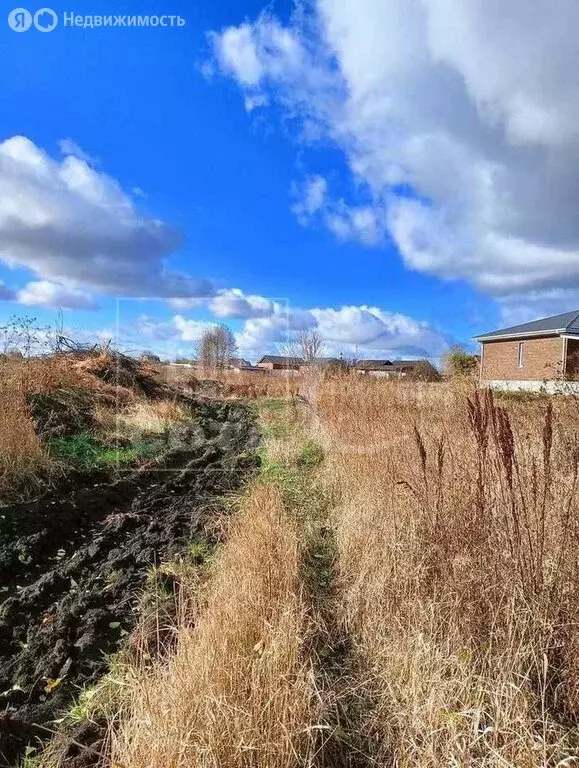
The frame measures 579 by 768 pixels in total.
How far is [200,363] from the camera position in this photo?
30328 millimetres

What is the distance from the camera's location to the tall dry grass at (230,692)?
1698mm

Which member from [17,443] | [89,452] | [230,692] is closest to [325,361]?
[89,452]

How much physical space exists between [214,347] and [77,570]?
1032 inches

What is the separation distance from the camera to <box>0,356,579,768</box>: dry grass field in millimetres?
1817

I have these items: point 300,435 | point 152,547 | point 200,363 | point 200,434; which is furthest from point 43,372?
point 200,363

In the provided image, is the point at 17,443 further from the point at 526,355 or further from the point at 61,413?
the point at 526,355

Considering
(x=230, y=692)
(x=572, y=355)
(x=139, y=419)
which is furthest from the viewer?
(x=572, y=355)

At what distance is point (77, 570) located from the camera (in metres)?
4.00

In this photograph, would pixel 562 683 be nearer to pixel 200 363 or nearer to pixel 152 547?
pixel 152 547

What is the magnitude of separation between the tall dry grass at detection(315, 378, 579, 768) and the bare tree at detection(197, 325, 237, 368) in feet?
87.6

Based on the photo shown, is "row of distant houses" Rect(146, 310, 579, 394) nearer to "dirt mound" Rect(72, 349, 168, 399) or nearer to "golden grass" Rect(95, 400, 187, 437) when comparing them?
"dirt mound" Rect(72, 349, 168, 399)

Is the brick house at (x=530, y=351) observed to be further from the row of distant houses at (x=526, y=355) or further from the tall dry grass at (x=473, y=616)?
the tall dry grass at (x=473, y=616)

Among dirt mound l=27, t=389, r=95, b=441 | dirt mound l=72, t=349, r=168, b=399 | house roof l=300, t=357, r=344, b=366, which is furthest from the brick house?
dirt mound l=27, t=389, r=95, b=441

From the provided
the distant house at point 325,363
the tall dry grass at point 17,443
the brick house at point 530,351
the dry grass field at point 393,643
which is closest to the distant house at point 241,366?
the brick house at point 530,351
